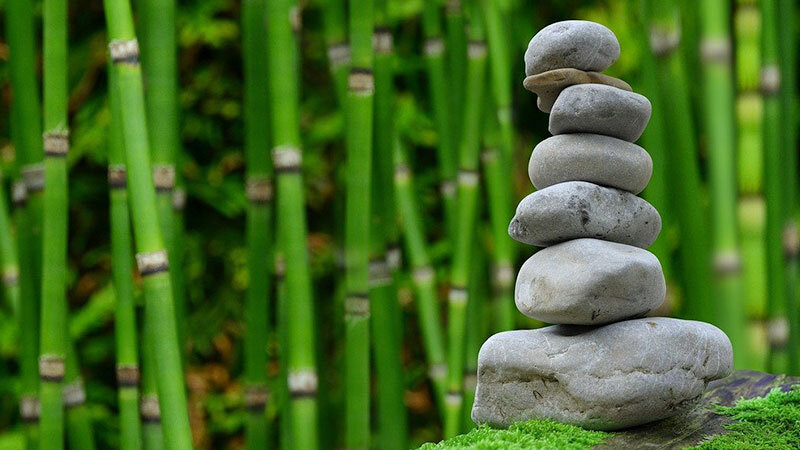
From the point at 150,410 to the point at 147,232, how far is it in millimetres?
305

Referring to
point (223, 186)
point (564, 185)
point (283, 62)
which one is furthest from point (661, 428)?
point (223, 186)

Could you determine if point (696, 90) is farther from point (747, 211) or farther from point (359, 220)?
point (359, 220)

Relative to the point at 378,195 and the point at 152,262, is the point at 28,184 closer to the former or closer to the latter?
the point at 152,262

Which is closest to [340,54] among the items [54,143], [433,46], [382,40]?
[382,40]

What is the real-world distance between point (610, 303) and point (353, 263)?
356mm

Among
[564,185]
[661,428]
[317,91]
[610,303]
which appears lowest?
[661,428]

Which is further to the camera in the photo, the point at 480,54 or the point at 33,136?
the point at 480,54

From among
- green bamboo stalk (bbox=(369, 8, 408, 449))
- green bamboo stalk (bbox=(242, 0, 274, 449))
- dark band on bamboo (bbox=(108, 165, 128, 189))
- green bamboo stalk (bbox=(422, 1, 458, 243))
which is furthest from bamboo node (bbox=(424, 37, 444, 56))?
dark band on bamboo (bbox=(108, 165, 128, 189))

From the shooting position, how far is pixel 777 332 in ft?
4.02

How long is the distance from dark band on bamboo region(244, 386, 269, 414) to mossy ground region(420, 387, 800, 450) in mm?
395

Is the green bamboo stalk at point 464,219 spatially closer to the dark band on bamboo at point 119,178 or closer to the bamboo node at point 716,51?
the bamboo node at point 716,51

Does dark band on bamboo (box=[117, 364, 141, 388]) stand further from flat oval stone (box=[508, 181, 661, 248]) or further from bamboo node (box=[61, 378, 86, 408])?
flat oval stone (box=[508, 181, 661, 248])

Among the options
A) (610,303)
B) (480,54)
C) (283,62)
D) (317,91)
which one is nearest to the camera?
(610,303)

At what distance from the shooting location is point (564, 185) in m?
0.92
